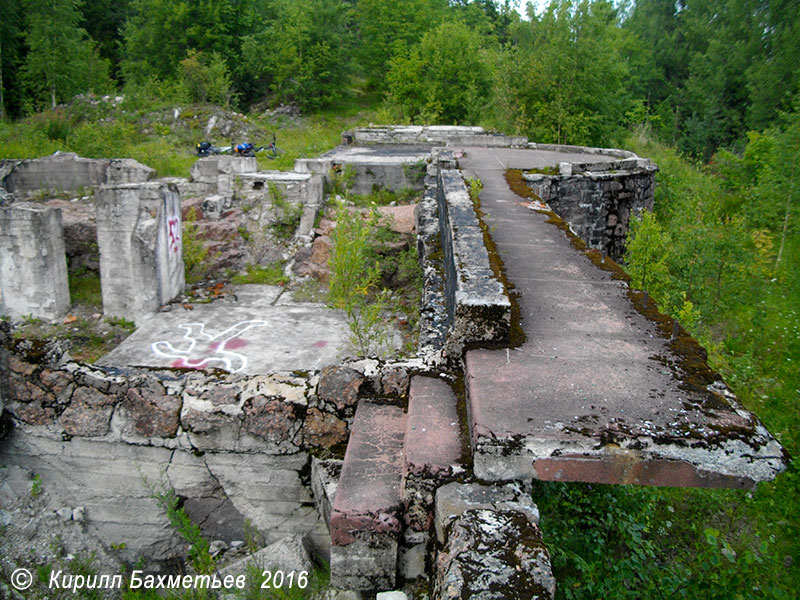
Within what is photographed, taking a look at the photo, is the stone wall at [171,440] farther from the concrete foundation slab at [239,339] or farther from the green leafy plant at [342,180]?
the green leafy plant at [342,180]

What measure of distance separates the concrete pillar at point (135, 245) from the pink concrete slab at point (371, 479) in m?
6.41

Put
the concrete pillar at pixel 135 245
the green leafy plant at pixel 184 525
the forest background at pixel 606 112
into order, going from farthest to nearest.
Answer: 1. the concrete pillar at pixel 135 245
2. the forest background at pixel 606 112
3. the green leafy plant at pixel 184 525

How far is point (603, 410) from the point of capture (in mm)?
2494

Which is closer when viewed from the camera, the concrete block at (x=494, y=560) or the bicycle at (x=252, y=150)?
the concrete block at (x=494, y=560)

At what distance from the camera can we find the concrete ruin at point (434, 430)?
7.32 ft

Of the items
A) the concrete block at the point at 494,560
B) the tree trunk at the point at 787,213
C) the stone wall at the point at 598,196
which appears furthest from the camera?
the tree trunk at the point at 787,213

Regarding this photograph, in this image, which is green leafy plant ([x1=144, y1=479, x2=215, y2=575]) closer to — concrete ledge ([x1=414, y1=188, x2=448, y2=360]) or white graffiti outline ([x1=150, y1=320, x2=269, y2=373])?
concrete ledge ([x1=414, y1=188, x2=448, y2=360])

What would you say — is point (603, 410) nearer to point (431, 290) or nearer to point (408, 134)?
point (431, 290)

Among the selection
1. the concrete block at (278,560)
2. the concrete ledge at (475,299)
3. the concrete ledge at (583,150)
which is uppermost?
the concrete ledge at (583,150)

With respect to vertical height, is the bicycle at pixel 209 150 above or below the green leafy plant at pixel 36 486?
above

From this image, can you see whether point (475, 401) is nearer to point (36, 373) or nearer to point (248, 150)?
point (36, 373)

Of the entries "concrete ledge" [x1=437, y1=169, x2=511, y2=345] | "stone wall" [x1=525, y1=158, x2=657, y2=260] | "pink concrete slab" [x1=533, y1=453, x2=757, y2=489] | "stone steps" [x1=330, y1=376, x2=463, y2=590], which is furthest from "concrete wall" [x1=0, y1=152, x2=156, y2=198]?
"pink concrete slab" [x1=533, y1=453, x2=757, y2=489]

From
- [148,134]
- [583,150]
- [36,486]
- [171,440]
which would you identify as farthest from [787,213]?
[148,134]

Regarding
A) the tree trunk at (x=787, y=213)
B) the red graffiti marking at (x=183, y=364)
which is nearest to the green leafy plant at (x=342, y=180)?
the red graffiti marking at (x=183, y=364)
